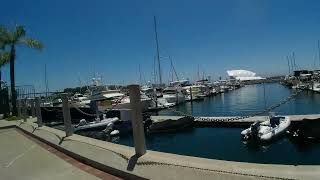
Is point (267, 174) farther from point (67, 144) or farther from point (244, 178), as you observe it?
point (67, 144)

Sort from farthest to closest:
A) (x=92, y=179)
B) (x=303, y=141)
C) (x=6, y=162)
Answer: (x=303, y=141) → (x=6, y=162) → (x=92, y=179)

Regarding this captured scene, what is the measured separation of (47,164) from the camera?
27.9 feet

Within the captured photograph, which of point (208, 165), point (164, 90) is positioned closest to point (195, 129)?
point (208, 165)

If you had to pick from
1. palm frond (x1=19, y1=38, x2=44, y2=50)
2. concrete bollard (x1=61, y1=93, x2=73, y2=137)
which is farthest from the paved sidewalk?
palm frond (x1=19, y1=38, x2=44, y2=50)

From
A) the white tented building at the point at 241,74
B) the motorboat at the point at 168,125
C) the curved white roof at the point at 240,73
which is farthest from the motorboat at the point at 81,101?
the curved white roof at the point at 240,73

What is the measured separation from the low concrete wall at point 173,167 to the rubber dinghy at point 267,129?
1668 centimetres

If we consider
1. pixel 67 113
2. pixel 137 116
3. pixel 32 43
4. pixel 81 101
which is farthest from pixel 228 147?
pixel 81 101

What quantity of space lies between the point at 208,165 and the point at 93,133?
2464 centimetres

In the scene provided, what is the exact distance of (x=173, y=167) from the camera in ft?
20.6

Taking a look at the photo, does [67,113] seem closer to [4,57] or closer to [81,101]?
[4,57]

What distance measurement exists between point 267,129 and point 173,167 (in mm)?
19207

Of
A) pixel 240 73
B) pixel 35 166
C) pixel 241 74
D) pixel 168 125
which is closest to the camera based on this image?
pixel 35 166

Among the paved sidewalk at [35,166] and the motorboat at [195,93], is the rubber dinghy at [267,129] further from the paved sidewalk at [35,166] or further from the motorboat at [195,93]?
the motorboat at [195,93]

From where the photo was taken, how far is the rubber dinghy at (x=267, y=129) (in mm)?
23469
